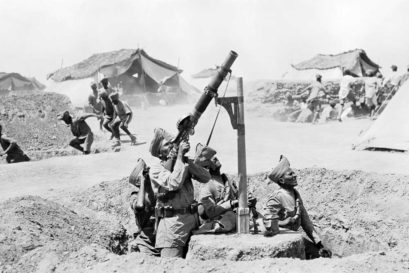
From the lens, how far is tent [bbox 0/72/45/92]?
119ft

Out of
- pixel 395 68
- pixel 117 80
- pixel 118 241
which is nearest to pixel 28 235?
pixel 118 241

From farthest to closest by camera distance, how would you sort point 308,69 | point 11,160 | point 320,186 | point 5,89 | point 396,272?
point 5,89, point 308,69, point 11,160, point 320,186, point 396,272

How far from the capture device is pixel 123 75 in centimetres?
2931

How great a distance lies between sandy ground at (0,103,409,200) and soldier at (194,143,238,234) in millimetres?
3904

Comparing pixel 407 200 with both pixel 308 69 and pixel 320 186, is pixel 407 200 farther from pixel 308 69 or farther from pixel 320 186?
pixel 308 69

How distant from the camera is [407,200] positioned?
342 inches

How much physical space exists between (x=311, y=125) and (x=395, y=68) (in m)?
3.22

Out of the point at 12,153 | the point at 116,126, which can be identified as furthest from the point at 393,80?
the point at 12,153

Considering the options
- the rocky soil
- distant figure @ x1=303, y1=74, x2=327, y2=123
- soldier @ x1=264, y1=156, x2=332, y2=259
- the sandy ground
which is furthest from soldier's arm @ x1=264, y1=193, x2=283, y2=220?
distant figure @ x1=303, y1=74, x2=327, y2=123

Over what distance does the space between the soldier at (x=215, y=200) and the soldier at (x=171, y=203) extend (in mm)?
181

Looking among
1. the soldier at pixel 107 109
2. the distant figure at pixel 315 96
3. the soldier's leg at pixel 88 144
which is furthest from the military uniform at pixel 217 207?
the distant figure at pixel 315 96

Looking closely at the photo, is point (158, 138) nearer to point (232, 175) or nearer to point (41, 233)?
point (41, 233)

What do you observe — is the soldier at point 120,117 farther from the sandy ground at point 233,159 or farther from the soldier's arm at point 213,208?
the soldier's arm at point 213,208

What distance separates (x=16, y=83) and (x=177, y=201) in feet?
106
